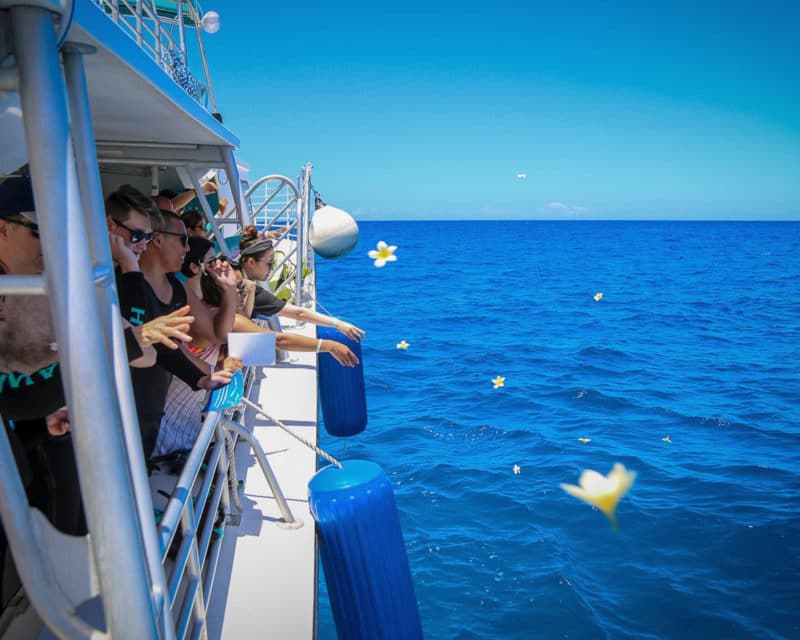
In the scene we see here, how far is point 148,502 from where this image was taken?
1428 millimetres

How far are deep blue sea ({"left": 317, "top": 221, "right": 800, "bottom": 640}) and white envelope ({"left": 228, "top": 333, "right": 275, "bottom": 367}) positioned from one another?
297 centimetres

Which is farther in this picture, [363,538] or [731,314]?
[731,314]

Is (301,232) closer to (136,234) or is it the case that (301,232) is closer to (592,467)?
(592,467)

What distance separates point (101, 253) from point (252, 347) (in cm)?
147

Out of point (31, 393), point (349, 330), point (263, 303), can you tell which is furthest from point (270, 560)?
point (349, 330)

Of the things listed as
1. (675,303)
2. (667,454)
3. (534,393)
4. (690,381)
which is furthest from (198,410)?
(675,303)

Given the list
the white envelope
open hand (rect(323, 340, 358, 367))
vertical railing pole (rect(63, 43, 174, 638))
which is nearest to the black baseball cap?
vertical railing pole (rect(63, 43, 174, 638))

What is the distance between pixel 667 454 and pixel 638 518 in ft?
6.88

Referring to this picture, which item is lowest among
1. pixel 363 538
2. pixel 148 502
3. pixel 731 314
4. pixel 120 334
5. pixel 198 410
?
pixel 731 314

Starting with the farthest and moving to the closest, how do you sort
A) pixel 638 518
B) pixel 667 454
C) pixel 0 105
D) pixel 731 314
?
1. pixel 731 314
2. pixel 667 454
3. pixel 638 518
4. pixel 0 105

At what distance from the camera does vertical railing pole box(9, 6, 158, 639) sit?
1.12 metres

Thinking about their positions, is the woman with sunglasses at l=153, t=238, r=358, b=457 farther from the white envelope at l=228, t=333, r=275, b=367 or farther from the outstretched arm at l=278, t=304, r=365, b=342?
the outstretched arm at l=278, t=304, r=365, b=342

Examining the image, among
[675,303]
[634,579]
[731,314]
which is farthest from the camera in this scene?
[675,303]

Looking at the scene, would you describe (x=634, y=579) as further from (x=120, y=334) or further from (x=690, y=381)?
(x=690, y=381)
